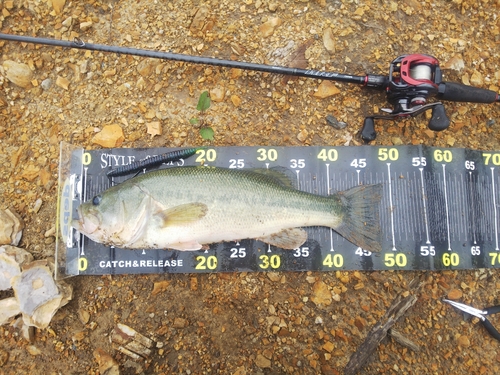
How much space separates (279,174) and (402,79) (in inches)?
65.6

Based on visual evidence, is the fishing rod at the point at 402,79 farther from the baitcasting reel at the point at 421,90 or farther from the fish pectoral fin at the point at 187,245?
the fish pectoral fin at the point at 187,245

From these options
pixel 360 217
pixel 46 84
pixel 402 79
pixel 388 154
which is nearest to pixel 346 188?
pixel 360 217

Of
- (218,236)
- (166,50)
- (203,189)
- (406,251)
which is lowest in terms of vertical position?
(406,251)

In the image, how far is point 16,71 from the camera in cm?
432

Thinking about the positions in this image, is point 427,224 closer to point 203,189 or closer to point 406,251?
point 406,251

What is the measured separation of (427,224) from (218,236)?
2401 mm

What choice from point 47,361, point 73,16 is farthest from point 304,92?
point 47,361

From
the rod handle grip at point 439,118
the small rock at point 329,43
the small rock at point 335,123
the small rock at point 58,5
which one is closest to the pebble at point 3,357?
the small rock at point 58,5

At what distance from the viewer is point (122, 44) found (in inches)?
171

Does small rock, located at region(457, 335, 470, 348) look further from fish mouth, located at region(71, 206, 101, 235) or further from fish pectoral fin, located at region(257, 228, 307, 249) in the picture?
fish mouth, located at region(71, 206, 101, 235)

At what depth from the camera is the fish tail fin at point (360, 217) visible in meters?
3.86

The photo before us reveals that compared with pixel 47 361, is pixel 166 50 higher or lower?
higher

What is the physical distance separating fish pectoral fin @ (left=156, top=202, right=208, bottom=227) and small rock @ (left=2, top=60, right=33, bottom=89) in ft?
8.64

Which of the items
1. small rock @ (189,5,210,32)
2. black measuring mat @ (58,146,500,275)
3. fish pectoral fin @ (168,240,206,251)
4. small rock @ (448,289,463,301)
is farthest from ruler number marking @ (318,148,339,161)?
small rock @ (189,5,210,32)
